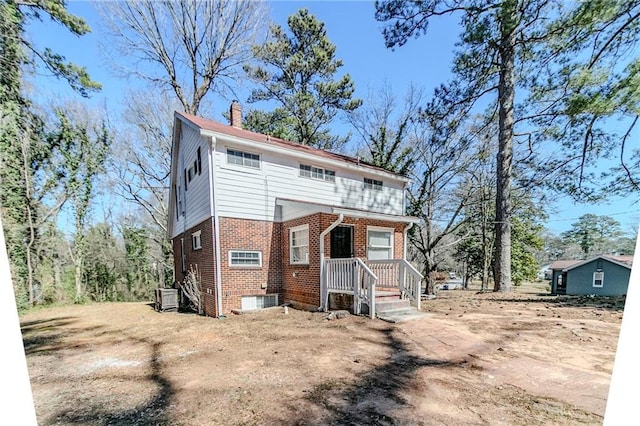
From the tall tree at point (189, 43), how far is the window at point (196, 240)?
347 inches

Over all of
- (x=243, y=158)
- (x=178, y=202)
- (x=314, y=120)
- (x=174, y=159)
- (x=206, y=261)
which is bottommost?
(x=206, y=261)

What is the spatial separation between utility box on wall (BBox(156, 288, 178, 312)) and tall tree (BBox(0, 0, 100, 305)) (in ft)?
11.9

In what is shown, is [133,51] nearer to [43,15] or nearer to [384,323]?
[43,15]

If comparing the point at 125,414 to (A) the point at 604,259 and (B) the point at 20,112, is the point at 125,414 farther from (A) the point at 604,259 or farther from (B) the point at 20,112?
(A) the point at 604,259

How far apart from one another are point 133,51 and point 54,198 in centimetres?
789

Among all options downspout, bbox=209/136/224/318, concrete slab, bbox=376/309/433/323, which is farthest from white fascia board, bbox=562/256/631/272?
downspout, bbox=209/136/224/318

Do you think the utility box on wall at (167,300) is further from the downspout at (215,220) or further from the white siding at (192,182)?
the downspout at (215,220)

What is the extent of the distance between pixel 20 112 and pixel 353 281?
30.4 feet

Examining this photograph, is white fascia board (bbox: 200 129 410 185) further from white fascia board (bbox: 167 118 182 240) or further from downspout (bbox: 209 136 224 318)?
white fascia board (bbox: 167 118 182 240)

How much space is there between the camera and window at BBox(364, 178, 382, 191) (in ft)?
37.8

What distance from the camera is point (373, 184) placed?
11.7 metres

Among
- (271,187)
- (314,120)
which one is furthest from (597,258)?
(271,187)

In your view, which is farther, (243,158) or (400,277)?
(243,158)

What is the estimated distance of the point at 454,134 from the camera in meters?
13.6
